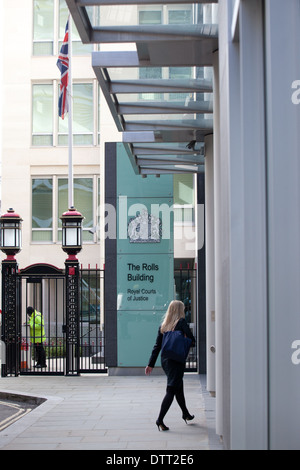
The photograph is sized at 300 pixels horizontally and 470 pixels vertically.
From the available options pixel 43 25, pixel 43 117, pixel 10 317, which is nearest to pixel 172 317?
pixel 10 317

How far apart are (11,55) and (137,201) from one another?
19.1 meters

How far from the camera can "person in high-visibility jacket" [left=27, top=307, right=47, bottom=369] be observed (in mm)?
17609

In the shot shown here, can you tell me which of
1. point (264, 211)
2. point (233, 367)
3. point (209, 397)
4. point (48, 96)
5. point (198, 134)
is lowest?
point (209, 397)

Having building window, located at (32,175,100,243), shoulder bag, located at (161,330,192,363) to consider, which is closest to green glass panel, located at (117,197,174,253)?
shoulder bag, located at (161,330,192,363)

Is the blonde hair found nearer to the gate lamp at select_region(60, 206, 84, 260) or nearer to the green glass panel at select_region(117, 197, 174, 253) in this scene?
the green glass panel at select_region(117, 197, 174, 253)

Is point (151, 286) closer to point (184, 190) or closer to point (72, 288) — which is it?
point (72, 288)

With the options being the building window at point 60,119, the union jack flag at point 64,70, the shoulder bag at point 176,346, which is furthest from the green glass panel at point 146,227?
the building window at point 60,119

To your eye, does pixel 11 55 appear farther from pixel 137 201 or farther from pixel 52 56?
pixel 137 201

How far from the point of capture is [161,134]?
13.1 m

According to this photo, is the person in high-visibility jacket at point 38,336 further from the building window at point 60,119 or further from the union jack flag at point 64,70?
the building window at point 60,119

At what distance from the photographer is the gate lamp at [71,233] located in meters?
17.2

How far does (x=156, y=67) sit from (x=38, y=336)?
30.4ft
